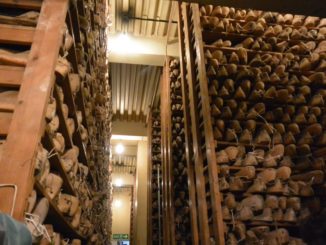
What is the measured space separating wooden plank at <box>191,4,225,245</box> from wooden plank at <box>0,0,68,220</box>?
2147 mm

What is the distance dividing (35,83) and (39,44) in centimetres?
27

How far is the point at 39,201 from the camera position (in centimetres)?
174

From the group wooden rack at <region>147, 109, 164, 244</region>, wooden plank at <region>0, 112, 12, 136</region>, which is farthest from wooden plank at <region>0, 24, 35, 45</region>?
wooden rack at <region>147, 109, 164, 244</region>

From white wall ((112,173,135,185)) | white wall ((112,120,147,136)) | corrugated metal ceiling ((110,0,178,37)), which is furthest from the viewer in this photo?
white wall ((112,173,135,185))

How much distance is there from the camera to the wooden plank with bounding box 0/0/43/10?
75.0 inches

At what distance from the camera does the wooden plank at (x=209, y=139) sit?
315 cm

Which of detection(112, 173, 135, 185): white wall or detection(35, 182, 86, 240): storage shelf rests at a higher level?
detection(112, 173, 135, 185): white wall

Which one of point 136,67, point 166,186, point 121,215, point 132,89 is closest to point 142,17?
point 136,67

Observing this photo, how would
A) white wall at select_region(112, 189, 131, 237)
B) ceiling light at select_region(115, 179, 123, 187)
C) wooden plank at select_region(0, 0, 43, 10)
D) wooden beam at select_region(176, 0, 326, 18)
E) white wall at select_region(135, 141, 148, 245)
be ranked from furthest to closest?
white wall at select_region(112, 189, 131, 237) → ceiling light at select_region(115, 179, 123, 187) → white wall at select_region(135, 141, 148, 245) → wooden beam at select_region(176, 0, 326, 18) → wooden plank at select_region(0, 0, 43, 10)

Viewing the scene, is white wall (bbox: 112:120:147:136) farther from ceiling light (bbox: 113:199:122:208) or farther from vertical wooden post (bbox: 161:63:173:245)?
ceiling light (bbox: 113:199:122:208)

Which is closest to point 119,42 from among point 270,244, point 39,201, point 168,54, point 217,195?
point 168,54

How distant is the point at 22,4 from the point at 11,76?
1.72ft

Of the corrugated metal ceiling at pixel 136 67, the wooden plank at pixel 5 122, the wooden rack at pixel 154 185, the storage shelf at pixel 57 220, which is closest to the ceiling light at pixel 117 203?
the corrugated metal ceiling at pixel 136 67

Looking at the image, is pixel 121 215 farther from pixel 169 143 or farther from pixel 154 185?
pixel 169 143
